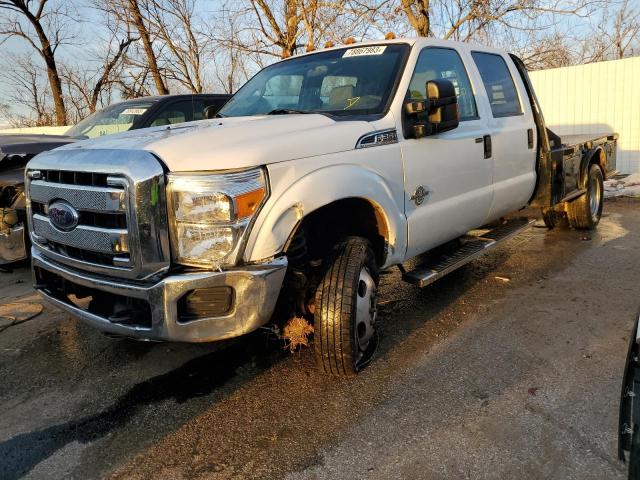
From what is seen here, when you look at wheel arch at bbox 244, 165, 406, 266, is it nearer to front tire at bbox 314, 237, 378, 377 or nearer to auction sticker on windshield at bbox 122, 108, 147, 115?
front tire at bbox 314, 237, 378, 377

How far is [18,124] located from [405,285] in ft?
96.1

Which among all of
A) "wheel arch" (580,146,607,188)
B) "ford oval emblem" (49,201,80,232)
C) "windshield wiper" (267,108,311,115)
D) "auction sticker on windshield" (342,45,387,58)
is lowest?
"wheel arch" (580,146,607,188)

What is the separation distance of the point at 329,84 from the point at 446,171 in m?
1.08

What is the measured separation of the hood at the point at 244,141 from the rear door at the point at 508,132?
6.09 ft

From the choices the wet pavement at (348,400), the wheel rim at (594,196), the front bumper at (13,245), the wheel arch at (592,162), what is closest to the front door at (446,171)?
the wet pavement at (348,400)

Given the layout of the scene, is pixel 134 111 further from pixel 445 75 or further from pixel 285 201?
pixel 285 201

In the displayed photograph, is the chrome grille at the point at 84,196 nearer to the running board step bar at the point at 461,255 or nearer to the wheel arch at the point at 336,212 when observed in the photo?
the wheel arch at the point at 336,212

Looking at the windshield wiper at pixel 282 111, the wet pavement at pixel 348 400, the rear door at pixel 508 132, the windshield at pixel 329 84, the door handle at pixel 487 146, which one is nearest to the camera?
the wet pavement at pixel 348 400

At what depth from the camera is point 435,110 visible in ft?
11.6

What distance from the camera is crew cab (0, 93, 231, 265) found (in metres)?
5.16

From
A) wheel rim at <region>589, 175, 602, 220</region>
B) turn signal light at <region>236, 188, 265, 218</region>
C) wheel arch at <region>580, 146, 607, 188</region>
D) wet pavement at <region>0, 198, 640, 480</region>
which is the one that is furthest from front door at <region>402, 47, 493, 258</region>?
wheel rim at <region>589, 175, 602, 220</region>

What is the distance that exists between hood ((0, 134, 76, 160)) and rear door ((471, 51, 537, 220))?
4380 millimetres

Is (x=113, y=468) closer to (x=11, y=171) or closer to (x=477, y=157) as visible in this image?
(x=477, y=157)

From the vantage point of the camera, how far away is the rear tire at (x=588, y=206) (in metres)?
6.65
